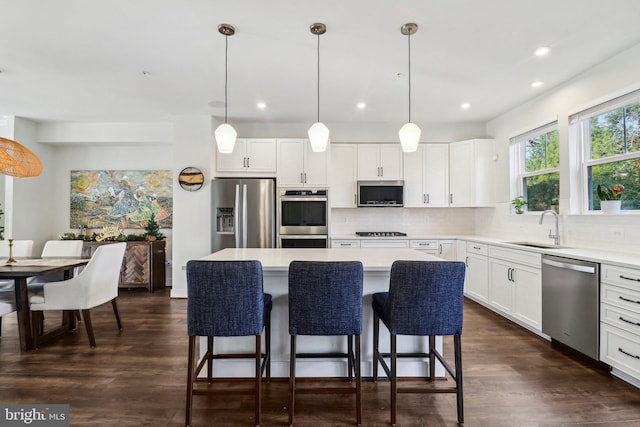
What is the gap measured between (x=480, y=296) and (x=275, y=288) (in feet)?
9.84

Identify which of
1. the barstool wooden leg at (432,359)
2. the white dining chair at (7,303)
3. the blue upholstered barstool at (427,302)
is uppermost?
the blue upholstered barstool at (427,302)

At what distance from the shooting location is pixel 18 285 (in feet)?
9.13

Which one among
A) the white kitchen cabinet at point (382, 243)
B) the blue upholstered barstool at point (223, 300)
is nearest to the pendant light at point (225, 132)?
the blue upholstered barstool at point (223, 300)

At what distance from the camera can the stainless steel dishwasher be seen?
2422mm

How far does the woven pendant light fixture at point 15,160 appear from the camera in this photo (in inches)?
104

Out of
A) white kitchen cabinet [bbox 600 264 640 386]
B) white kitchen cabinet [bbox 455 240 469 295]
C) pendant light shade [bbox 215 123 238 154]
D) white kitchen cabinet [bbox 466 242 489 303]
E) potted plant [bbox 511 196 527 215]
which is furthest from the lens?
white kitchen cabinet [bbox 455 240 469 295]

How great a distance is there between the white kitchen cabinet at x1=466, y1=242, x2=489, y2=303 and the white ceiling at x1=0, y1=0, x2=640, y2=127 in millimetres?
1905

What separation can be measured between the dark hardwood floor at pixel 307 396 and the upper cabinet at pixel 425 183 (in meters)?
2.26

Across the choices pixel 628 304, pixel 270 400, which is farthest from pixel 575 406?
pixel 270 400

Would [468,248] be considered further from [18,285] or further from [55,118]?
[55,118]

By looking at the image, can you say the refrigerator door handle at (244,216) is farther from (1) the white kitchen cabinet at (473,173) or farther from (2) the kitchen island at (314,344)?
(1) the white kitchen cabinet at (473,173)

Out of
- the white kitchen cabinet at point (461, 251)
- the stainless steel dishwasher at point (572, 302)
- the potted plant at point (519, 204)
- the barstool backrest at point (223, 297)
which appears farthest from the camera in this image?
the white kitchen cabinet at point (461, 251)

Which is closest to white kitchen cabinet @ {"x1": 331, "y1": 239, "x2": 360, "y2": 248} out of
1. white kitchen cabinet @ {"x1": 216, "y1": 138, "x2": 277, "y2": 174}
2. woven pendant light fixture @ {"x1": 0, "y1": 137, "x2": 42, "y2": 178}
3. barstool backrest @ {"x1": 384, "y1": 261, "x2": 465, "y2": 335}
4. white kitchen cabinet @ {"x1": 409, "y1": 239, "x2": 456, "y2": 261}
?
white kitchen cabinet @ {"x1": 409, "y1": 239, "x2": 456, "y2": 261}

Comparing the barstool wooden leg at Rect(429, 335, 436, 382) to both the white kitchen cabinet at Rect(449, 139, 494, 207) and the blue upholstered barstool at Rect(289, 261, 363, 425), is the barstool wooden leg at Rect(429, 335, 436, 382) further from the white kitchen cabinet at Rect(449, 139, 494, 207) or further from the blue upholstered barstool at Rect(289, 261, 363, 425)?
the white kitchen cabinet at Rect(449, 139, 494, 207)
